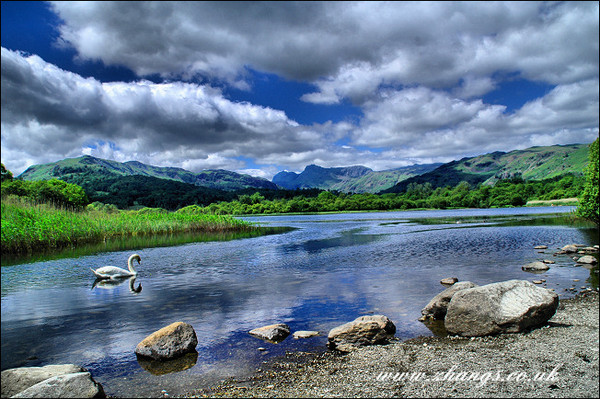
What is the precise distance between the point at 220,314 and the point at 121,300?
6.14 m

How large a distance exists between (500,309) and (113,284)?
66.0 feet

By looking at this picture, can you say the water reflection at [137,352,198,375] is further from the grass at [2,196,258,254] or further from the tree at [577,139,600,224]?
the tree at [577,139,600,224]

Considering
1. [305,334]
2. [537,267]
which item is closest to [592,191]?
[537,267]

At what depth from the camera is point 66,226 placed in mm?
33094

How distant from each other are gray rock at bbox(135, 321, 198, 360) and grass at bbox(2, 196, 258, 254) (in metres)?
23.6

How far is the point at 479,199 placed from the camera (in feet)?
644

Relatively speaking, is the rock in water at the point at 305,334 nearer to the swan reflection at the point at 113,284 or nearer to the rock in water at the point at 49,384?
the rock in water at the point at 49,384

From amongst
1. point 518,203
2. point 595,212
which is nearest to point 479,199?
point 518,203

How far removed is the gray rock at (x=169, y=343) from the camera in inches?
382

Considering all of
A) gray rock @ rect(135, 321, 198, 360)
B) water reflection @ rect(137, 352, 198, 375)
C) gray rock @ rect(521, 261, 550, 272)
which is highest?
gray rock @ rect(135, 321, 198, 360)

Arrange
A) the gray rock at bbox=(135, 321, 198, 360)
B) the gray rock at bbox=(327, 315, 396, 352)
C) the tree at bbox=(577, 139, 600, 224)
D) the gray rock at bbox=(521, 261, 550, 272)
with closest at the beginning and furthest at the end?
the gray rock at bbox=(135, 321, 198, 360)
the gray rock at bbox=(327, 315, 396, 352)
the gray rock at bbox=(521, 261, 550, 272)
the tree at bbox=(577, 139, 600, 224)

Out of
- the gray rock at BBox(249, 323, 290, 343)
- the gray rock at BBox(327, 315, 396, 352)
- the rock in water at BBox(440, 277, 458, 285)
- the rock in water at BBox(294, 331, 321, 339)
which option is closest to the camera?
the gray rock at BBox(327, 315, 396, 352)

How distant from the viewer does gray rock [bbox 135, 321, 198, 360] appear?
31.9ft

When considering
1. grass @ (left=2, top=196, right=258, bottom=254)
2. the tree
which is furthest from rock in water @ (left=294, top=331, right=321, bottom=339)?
the tree
